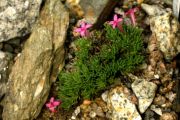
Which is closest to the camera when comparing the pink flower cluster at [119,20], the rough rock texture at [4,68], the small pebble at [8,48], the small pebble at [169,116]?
the small pebble at [169,116]

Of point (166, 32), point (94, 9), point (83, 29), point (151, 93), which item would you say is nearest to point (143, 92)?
point (151, 93)

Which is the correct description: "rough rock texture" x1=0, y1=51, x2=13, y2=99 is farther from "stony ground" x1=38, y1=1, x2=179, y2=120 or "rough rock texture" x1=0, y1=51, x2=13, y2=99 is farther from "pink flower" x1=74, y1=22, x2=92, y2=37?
"pink flower" x1=74, y1=22, x2=92, y2=37

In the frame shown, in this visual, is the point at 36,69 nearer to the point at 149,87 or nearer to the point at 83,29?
the point at 83,29

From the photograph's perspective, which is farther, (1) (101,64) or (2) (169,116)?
(1) (101,64)

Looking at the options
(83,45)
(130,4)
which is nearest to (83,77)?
(83,45)

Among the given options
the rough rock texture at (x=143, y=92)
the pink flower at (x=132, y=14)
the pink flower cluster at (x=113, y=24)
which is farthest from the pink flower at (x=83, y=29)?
the rough rock texture at (x=143, y=92)

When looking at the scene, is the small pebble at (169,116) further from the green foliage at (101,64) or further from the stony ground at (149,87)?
the green foliage at (101,64)

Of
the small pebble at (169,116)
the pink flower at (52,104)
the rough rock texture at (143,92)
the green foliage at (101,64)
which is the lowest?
the small pebble at (169,116)
